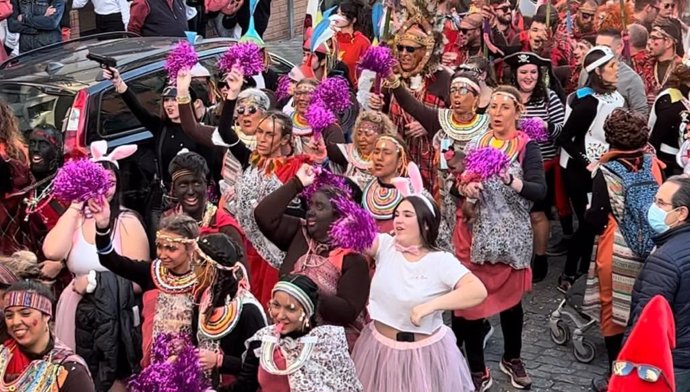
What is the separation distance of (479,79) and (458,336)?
6.06 ft

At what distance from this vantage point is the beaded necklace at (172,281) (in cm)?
571

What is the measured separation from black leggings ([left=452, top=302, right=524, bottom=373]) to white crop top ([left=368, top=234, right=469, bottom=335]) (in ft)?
3.98

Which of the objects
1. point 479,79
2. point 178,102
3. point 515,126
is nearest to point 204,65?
point 178,102

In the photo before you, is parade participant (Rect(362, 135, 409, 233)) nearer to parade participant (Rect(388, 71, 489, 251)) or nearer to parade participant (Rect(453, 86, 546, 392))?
parade participant (Rect(453, 86, 546, 392))

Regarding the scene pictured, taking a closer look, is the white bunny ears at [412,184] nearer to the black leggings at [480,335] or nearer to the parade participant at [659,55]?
the black leggings at [480,335]

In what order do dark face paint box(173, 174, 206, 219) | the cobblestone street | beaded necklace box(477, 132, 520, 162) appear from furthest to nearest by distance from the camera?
the cobblestone street, beaded necklace box(477, 132, 520, 162), dark face paint box(173, 174, 206, 219)

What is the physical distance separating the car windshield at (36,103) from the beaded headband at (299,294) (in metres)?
3.75

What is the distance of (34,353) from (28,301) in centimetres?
24

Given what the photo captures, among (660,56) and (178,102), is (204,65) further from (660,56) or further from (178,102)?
(660,56)

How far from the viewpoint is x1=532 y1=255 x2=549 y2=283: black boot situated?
29.3 feet

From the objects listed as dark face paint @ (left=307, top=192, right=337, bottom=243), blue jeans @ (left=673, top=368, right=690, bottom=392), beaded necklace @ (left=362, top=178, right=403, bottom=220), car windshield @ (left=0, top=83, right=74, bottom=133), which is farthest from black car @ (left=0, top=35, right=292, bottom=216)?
blue jeans @ (left=673, top=368, right=690, bottom=392)

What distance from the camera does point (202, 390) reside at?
16.2 ft

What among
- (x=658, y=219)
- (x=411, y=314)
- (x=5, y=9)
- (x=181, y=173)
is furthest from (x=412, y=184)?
(x=5, y=9)

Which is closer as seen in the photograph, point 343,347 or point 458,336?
point 343,347
